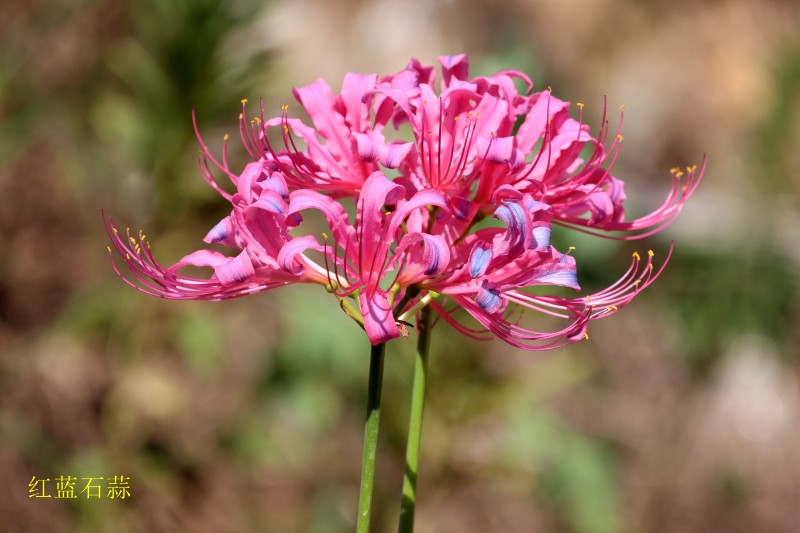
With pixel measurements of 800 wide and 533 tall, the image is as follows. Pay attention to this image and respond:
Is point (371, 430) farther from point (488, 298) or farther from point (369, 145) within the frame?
point (369, 145)

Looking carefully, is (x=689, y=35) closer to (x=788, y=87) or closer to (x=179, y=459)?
(x=788, y=87)

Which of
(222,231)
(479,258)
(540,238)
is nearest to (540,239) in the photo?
(540,238)

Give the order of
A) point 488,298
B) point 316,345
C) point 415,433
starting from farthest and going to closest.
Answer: point 316,345 < point 415,433 < point 488,298

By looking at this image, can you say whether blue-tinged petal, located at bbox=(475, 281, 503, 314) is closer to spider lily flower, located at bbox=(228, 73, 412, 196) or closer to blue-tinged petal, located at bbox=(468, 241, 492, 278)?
blue-tinged petal, located at bbox=(468, 241, 492, 278)

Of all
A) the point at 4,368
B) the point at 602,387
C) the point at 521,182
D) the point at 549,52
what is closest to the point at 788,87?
the point at 602,387

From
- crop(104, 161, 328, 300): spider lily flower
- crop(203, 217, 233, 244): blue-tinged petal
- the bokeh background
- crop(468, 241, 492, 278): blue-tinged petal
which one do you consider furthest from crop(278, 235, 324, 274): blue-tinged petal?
the bokeh background

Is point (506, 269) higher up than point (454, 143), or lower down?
lower down
